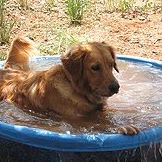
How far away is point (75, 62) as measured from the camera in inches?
196

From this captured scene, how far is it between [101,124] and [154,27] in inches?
168

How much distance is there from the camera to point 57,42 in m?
8.13

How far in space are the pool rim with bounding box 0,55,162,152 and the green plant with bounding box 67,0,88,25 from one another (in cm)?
454

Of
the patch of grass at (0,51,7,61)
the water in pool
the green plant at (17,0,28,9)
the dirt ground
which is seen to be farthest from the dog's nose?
the green plant at (17,0,28,9)

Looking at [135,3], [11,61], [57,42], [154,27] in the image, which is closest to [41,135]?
[11,61]

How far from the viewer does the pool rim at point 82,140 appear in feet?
14.0

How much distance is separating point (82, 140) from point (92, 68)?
3.04ft

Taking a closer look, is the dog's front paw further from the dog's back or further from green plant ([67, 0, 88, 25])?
green plant ([67, 0, 88, 25])

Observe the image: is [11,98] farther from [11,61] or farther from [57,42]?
[57,42]

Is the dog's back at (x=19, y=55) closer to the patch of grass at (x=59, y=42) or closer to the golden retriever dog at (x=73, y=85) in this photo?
the golden retriever dog at (x=73, y=85)

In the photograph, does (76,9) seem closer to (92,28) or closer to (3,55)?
(92,28)

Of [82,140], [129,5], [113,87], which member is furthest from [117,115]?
[129,5]

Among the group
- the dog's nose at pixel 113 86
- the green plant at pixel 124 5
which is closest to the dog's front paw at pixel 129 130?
the dog's nose at pixel 113 86

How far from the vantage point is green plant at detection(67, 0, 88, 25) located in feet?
28.4
